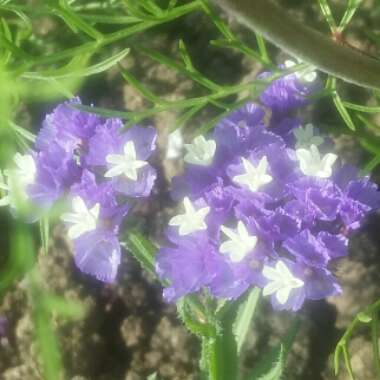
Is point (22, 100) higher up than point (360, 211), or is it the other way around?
point (360, 211)

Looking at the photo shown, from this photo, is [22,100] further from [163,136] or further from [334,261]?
[334,261]

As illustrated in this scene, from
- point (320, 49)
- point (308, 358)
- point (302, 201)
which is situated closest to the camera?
point (320, 49)

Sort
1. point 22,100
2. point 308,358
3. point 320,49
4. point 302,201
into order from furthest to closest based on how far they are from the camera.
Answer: point 22,100 < point 308,358 < point 302,201 < point 320,49

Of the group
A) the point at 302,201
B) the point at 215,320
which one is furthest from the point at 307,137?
the point at 215,320

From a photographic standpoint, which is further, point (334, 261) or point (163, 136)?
point (163, 136)

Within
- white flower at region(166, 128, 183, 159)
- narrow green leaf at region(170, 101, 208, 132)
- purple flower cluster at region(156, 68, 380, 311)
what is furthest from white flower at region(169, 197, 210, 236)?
white flower at region(166, 128, 183, 159)

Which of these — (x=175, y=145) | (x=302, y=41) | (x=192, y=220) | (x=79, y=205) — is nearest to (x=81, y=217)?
(x=79, y=205)

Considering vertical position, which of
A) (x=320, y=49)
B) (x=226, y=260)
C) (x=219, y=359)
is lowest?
(x=219, y=359)

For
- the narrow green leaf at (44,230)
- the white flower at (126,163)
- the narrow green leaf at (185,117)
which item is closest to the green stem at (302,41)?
the narrow green leaf at (185,117)
